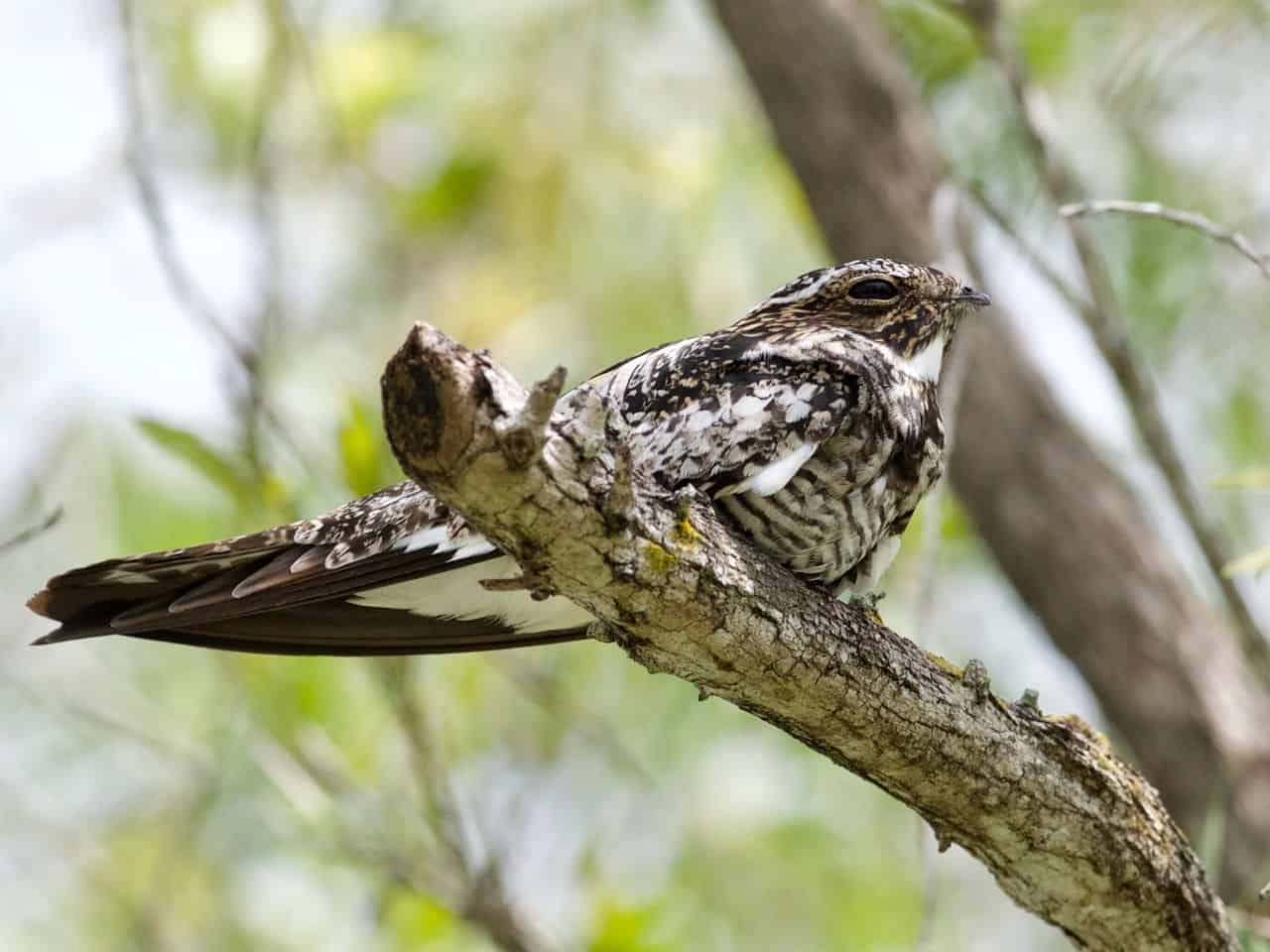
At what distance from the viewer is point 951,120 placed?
221 inches

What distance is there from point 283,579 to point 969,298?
1699mm

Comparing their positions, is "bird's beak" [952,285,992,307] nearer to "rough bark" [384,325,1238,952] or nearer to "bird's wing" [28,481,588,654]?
"rough bark" [384,325,1238,952]

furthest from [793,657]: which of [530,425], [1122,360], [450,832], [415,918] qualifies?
[415,918]

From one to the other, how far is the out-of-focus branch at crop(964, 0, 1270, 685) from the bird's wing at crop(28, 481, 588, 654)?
1.86m

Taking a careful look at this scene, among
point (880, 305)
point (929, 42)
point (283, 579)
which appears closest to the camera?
point (283, 579)

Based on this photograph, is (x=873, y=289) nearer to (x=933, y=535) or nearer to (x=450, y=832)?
(x=933, y=535)

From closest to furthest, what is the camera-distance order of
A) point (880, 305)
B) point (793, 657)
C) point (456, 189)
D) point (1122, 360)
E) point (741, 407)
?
point (793, 657) < point (741, 407) < point (880, 305) < point (1122, 360) < point (456, 189)

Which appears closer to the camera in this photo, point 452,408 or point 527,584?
point 452,408

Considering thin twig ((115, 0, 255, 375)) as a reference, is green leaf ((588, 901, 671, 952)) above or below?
below

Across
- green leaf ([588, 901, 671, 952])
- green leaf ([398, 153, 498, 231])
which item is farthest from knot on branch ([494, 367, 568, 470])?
green leaf ([398, 153, 498, 231])

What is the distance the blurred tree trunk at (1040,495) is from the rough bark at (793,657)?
1965 mm

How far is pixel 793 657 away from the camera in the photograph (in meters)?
2.22

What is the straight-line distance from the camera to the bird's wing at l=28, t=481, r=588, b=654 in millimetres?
2387

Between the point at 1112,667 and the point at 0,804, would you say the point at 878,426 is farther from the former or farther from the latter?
the point at 0,804
